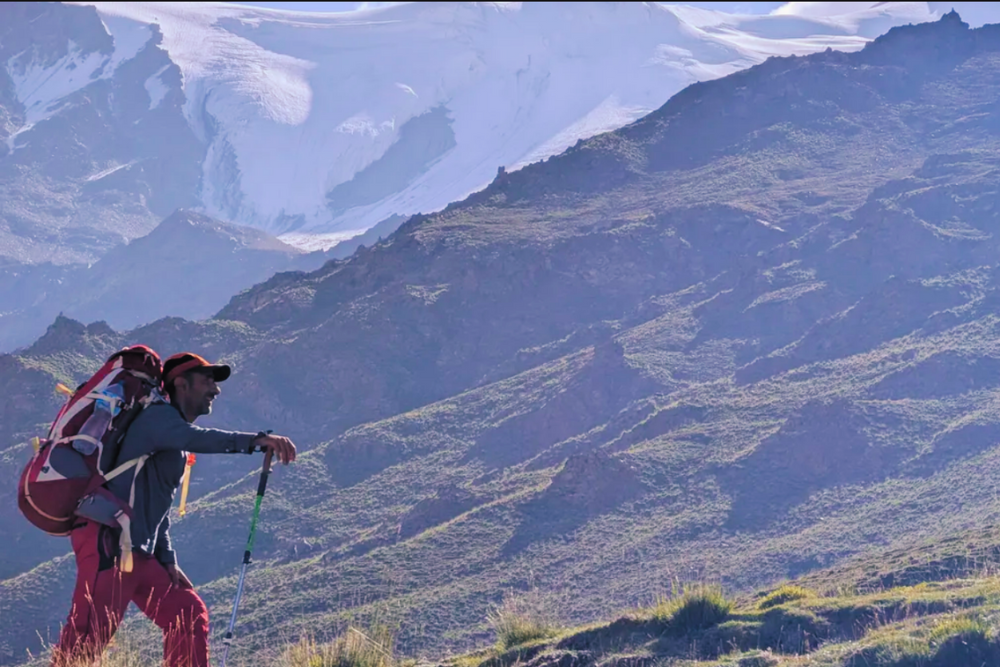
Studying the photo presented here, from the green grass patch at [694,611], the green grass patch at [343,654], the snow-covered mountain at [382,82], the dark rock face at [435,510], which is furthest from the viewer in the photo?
the snow-covered mountain at [382,82]

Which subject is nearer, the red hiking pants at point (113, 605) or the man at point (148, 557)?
the man at point (148, 557)

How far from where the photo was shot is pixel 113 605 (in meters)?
6.76

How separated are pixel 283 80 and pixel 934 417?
5547 inches

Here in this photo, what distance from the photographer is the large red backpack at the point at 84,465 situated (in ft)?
21.6

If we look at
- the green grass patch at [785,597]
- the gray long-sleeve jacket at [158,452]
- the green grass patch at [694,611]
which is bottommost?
the green grass patch at [785,597]

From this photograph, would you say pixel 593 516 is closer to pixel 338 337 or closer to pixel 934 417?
pixel 934 417

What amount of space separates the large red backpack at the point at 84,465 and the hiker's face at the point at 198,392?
39 cm

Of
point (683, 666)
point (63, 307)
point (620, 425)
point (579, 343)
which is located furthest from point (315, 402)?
point (63, 307)

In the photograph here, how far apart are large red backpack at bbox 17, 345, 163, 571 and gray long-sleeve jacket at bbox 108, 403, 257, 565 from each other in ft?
0.22

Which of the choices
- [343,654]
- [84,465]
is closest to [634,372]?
[343,654]

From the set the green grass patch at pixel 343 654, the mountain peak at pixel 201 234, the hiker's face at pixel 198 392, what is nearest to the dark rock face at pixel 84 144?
the mountain peak at pixel 201 234

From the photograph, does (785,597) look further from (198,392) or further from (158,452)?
(158,452)

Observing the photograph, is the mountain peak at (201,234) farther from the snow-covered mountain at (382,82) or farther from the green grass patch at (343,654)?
the green grass patch at (343,654)

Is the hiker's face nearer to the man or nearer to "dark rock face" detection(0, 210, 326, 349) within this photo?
the man
